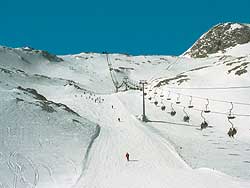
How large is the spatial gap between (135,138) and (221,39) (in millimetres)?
132381

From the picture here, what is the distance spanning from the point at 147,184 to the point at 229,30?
154725 mm

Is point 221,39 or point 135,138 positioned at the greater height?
point 221,39

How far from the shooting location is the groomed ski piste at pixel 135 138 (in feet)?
76.9

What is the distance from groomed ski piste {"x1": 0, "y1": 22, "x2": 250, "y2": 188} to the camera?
76.9 feet

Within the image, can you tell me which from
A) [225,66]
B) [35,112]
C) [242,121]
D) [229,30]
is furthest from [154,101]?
[229,30]

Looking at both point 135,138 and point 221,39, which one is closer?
point 135,138

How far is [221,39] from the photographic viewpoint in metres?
159

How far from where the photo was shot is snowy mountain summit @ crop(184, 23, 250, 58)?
151 m

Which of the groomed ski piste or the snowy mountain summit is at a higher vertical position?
the snowy mountain summit

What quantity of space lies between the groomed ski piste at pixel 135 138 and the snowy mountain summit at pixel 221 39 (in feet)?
289

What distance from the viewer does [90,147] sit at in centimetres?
3170

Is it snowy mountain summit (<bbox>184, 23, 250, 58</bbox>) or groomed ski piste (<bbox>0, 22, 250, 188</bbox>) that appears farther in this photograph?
snowy mountain summit (<bbox>184, 23, 250, 58</bbox>)

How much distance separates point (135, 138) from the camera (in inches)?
1401

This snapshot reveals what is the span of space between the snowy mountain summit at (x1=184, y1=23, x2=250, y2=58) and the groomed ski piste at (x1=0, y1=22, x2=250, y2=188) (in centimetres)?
8805
